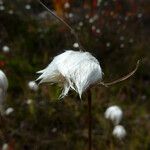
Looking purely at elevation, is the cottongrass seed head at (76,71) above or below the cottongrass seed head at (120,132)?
above

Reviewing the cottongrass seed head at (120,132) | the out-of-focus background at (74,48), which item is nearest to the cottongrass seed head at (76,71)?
the out-of-focus background at (74,48)

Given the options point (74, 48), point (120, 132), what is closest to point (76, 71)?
point (120, 132)

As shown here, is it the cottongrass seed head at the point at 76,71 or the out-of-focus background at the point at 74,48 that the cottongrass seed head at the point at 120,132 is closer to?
the out-of-focus background at the point at 74,48

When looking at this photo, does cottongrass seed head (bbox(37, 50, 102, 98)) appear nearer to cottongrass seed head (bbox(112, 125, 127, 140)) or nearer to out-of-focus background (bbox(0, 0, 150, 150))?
out-of-focus background (bbox(0, 0, 150, 150))

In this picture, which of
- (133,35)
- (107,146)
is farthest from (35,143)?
(133,35)

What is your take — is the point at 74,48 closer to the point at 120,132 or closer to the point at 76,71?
the point at 120,132

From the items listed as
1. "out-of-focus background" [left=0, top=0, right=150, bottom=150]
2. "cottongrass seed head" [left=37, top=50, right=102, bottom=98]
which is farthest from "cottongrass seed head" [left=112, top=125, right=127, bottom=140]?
"cottongrass seed head" [left=37, top=50, right=102, bottom=98]
